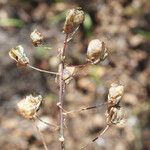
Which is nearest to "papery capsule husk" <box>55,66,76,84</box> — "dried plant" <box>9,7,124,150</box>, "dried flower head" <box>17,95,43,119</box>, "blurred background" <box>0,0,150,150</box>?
"dried plant" <box>9,7,124,150</box>

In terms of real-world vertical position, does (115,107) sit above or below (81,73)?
below

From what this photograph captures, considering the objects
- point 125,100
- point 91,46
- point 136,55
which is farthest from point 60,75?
point 136,55

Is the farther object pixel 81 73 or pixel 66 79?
pixel 81 73


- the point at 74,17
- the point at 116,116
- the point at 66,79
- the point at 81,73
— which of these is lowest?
the point at 116,116

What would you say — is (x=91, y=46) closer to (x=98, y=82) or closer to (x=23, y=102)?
(x=23, y=102)

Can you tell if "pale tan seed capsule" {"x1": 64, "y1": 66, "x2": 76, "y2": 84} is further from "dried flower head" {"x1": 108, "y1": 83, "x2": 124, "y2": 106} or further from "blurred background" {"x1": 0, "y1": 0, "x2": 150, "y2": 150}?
"blurred background" {"x1": 0, "y1": 0, "x2": 150, "y2": 150}

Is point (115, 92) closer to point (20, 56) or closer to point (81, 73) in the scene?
point (20, 56)

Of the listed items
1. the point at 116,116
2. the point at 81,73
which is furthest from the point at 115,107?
the point at 81,73
